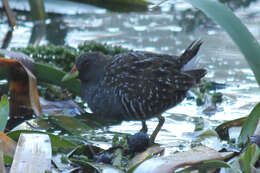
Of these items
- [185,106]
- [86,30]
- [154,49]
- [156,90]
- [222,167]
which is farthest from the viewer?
[86,30]

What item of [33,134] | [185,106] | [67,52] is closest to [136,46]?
[67,52]

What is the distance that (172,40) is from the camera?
7.70 metres

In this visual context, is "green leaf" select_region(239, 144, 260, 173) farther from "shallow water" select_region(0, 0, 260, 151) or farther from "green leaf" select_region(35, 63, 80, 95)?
"green leaf" select_region(35, 63, 80, 95)

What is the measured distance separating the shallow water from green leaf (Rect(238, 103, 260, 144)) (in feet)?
0.89

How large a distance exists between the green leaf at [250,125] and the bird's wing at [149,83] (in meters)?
0.81

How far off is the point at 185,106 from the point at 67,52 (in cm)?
142

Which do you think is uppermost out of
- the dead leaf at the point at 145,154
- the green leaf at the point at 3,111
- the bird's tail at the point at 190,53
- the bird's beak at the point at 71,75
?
the bird's tail at the point at 190,53

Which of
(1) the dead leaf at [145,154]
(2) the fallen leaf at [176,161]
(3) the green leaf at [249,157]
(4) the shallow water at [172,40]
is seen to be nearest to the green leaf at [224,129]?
(4) the shallow water at [172,40]

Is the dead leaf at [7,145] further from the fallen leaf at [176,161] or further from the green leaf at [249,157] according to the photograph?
the green leaf at [249,157]

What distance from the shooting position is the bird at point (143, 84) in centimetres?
445

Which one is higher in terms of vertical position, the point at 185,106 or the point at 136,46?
the point at 136,46

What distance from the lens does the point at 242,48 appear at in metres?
3.29

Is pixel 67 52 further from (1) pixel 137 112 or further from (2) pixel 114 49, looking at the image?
(1) pixel 137 112

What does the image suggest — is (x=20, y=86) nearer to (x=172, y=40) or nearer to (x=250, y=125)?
(x=250, y=125)
